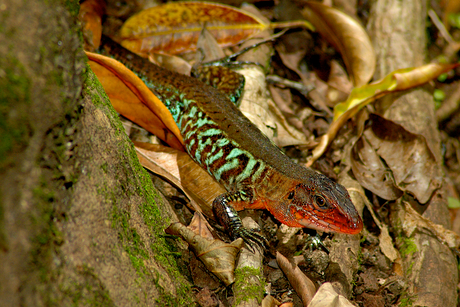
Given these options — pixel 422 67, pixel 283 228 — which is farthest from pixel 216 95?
pixel 422 67

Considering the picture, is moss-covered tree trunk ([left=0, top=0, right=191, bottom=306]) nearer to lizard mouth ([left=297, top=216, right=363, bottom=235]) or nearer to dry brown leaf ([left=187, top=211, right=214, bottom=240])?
dry brown leaf ([left=187, top=211, right=214, bottom=240])

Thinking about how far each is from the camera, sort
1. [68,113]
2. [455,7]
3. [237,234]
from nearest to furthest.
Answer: [68,113]
[237,234]
[455,7]

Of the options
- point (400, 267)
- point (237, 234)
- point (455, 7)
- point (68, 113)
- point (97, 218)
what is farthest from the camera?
point (455, 7)

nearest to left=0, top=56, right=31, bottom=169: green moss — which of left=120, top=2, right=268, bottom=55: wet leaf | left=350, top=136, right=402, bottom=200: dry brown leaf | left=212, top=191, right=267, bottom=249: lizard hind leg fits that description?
left=212, top=191, right=267, bottom=249: lizard hind leg

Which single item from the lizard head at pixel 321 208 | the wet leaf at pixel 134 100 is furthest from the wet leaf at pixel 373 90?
the wet leaf at pixel 134 100

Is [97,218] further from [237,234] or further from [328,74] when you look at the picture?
[328,74]

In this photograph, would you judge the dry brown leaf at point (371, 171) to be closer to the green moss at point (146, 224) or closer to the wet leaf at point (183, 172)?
the wet leaf at point (183, 172)

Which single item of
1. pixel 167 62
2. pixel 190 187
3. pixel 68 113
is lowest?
pixel 190 187
